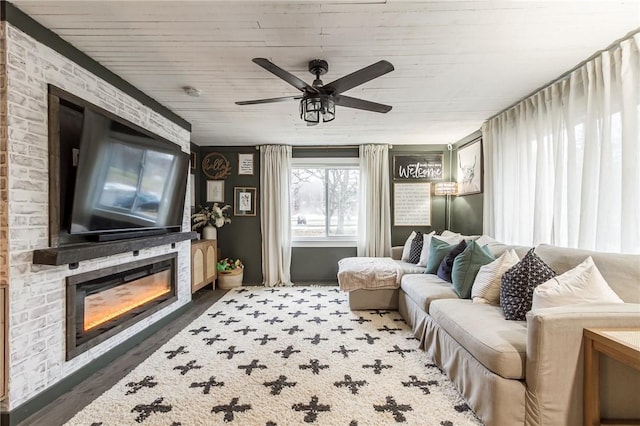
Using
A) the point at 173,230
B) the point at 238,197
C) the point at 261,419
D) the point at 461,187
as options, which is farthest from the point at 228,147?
the point at 261,419

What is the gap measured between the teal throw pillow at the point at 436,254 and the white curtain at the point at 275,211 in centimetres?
237

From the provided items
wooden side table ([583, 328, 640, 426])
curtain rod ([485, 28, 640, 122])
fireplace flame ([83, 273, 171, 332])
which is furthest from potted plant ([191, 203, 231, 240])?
wooden side table ([583, 328, 640, 426])

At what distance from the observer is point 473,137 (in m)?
4.27

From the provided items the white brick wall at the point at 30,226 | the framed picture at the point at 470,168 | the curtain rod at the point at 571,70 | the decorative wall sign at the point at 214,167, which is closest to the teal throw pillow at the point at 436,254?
the framed picture at the point at 470,168

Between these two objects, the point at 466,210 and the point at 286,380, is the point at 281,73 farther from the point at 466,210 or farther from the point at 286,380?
the point at 466,210

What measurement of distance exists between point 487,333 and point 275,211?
147 inches

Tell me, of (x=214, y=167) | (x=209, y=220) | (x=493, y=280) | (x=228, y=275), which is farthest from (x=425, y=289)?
(x=214, y=167)

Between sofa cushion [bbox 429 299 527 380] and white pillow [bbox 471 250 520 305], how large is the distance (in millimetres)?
80

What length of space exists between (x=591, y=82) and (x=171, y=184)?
12.4 feet

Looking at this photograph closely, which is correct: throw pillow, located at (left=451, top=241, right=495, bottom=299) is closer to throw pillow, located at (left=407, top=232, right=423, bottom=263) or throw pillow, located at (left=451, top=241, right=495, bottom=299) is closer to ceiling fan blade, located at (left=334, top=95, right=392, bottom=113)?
throw pillow, located at (left=407, top=232, right=423, bottom=263)

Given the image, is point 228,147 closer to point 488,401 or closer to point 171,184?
point 171,184

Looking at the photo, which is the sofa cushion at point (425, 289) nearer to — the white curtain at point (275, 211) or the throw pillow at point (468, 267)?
the throw pillow at point (468, 267)

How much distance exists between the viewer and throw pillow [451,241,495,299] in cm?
259

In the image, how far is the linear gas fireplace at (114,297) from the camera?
2.10m
